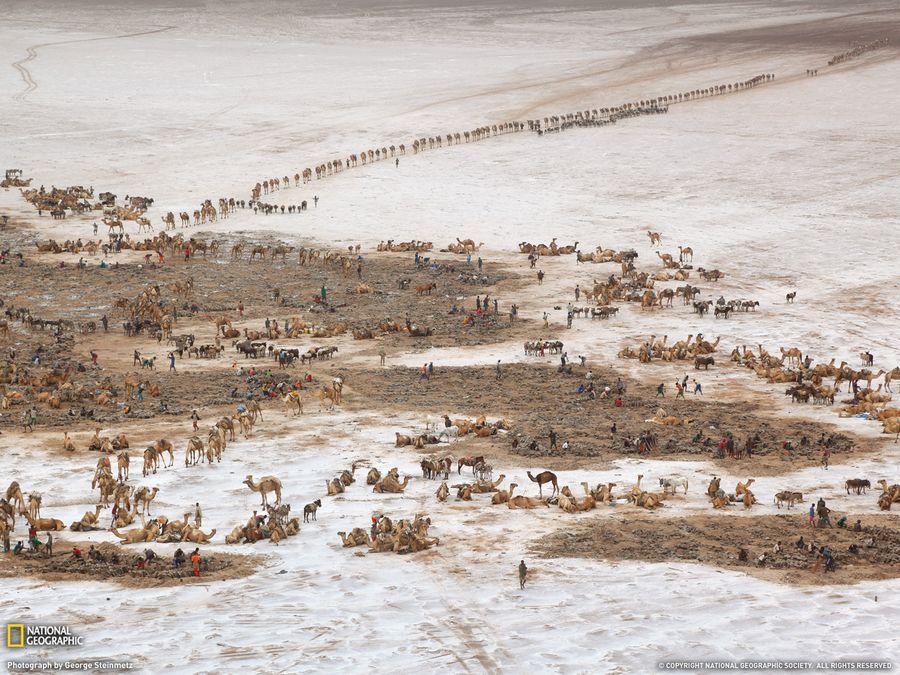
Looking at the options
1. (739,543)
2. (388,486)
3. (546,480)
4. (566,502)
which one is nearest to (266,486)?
(388,486)

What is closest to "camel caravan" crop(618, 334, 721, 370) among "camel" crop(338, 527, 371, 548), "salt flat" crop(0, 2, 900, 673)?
"salt flat" crop(0, 2, 900, 673)

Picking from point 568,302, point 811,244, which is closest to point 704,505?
point 568,302

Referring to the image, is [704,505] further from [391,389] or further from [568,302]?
[568,302]

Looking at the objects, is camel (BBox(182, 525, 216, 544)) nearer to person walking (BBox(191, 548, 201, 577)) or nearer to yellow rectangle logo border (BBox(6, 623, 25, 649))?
person walking (BBox(191, 548, 201, 577))

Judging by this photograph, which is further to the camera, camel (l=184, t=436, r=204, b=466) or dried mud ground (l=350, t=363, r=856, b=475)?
dried mud ground (l=350, t=363, r=856, b=475)

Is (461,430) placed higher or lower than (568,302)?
lower

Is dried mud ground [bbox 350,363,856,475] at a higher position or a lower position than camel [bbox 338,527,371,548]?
higher

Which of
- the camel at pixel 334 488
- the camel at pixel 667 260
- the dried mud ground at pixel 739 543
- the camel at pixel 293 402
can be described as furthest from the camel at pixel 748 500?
the camel at pixel 667 260
